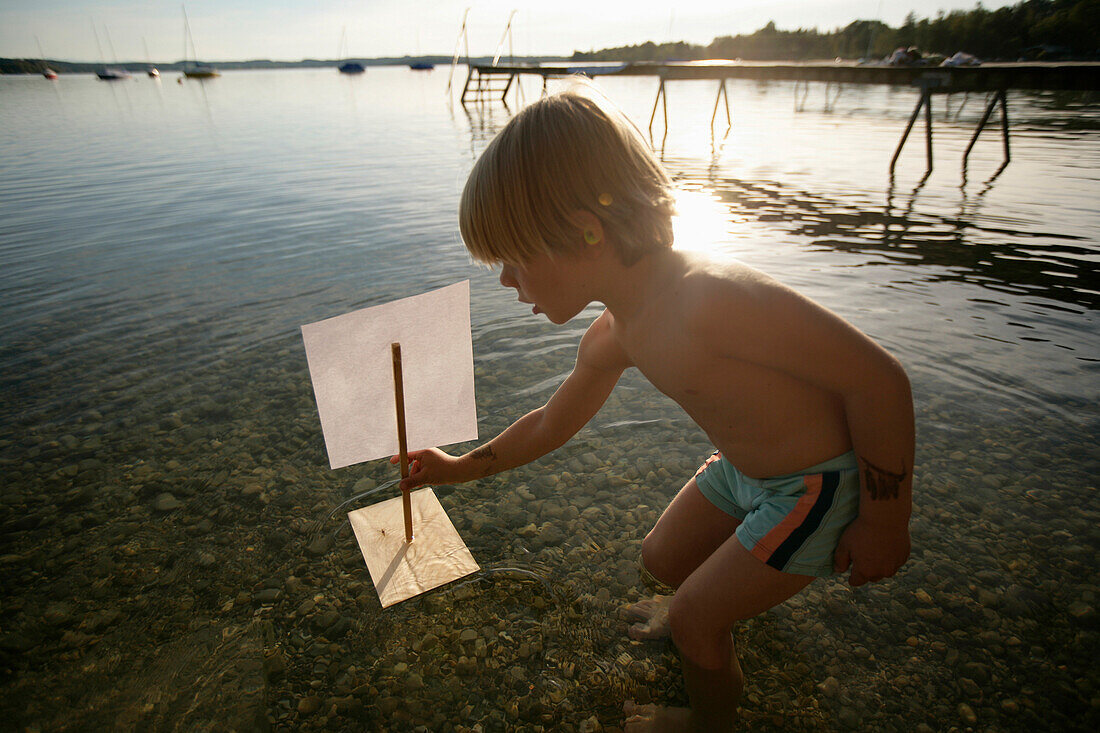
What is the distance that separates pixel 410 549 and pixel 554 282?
56.5 inches

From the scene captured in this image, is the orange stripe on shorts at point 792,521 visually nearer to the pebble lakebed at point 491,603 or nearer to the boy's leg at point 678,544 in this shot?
the boy's leg at point 678,544

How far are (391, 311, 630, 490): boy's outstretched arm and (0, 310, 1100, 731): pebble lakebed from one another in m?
0.54

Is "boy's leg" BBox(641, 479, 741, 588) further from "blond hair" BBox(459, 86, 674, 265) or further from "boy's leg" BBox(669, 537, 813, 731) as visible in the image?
"blond hair" BBox(459, 86, 674, 265)

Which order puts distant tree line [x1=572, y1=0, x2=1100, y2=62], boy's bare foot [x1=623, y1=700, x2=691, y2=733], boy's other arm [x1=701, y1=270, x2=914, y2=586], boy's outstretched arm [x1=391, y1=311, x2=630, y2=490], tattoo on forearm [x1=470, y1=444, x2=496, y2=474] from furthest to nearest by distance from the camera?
distant tree line [x1=572, y1=0, x2=1100, y2=62], tattoo on forearm [x1=470, y1=444, x2=496, y2=474], boy's outstretched arm [x1=391, y1=311, x2=630, y2=490], boy's bare foot [x1=623, y1=700, x2=691, y2=733], boy's other arm [x1=701, y1=270, x2=914, y2=586]

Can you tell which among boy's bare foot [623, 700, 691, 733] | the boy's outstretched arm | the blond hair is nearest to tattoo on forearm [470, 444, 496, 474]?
the boy's outstretched arm

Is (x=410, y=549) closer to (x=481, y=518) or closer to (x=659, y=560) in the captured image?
(x=481, y=518)

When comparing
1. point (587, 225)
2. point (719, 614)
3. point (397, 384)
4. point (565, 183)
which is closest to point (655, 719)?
point (719, 614)

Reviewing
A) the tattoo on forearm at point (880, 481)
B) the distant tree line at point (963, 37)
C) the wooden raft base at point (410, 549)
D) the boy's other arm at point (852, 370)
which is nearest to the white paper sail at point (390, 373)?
the wooden raft base at point (410, 549)

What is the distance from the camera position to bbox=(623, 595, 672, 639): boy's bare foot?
2020 mm

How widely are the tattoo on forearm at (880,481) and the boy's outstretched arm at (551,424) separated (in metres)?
0.80

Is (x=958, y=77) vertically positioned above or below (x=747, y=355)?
above

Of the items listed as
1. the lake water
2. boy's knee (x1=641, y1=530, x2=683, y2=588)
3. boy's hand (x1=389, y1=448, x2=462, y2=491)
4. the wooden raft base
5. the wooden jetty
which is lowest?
the lake water

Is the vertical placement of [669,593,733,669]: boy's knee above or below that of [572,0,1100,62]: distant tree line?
below

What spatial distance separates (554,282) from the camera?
61.6 inches
